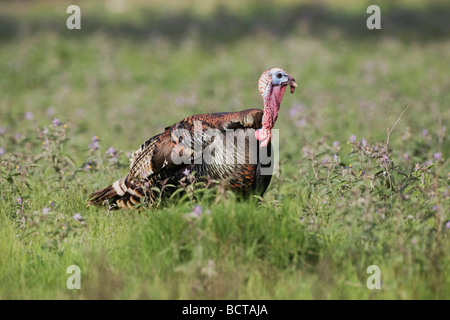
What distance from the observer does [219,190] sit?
3.96 m

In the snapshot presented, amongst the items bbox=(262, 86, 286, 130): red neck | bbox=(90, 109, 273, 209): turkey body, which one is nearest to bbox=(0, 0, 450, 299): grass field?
bbox=(90, 109, 273, 209): turkey body

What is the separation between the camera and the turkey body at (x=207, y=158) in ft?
14.6

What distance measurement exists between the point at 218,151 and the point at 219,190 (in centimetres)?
60

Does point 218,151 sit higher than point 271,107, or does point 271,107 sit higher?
point 271,107

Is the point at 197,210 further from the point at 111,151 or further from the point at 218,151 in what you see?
the point at 111,151

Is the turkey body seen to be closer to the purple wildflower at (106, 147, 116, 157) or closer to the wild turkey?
the wild turkey

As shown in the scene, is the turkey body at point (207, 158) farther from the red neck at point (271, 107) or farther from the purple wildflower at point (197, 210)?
the purple wildflower at point (197, 210)

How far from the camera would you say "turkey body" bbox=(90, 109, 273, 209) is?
14.6ft

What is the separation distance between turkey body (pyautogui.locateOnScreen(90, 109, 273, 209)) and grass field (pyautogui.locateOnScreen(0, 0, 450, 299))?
16 cm

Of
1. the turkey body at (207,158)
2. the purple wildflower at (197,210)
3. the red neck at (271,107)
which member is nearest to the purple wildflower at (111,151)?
the turkey body at (207,158)

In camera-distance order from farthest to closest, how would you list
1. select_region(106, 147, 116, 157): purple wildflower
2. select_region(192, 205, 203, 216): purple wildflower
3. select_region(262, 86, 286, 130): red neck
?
select_region(106, 147, 116, 157): purple wildflower, select_region(262, 86, 286, 130): red neck, select_region(192, 205, 203, 216): purple wildflower

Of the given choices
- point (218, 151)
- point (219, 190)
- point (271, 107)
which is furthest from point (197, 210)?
point (271, 107)

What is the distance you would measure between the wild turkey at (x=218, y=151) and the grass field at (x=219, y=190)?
17 centimetres

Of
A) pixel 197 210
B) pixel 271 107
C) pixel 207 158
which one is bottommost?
pixel 197 210
